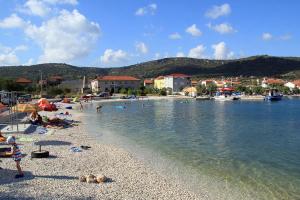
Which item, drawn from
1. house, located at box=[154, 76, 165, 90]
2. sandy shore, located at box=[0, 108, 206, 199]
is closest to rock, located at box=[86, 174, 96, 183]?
sandy shore, located at box=[0, 108, 206, 199]

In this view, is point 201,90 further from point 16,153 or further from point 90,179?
point 16,153

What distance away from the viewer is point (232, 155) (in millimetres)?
24531

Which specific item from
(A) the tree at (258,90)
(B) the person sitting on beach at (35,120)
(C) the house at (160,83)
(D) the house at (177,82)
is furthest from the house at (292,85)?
(B) the person sitting on beach at (35,120)

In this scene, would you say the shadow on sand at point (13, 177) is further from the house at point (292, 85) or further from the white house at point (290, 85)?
the white house at point (290, 85)

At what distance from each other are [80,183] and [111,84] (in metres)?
143

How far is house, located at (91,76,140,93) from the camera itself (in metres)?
155

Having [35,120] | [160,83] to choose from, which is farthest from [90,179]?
[160,83]

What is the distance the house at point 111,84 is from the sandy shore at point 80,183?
132 metres

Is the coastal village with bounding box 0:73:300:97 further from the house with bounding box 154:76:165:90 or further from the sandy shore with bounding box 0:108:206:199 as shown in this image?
the sandy shore with bounding box 0:108:206:199

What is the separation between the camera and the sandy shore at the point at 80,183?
46.2ft

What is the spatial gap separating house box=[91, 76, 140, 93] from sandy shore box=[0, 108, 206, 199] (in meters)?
132

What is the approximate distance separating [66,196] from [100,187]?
195cm

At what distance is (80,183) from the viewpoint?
15.6m

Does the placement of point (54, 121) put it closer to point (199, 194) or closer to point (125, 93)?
point (199, 194)
